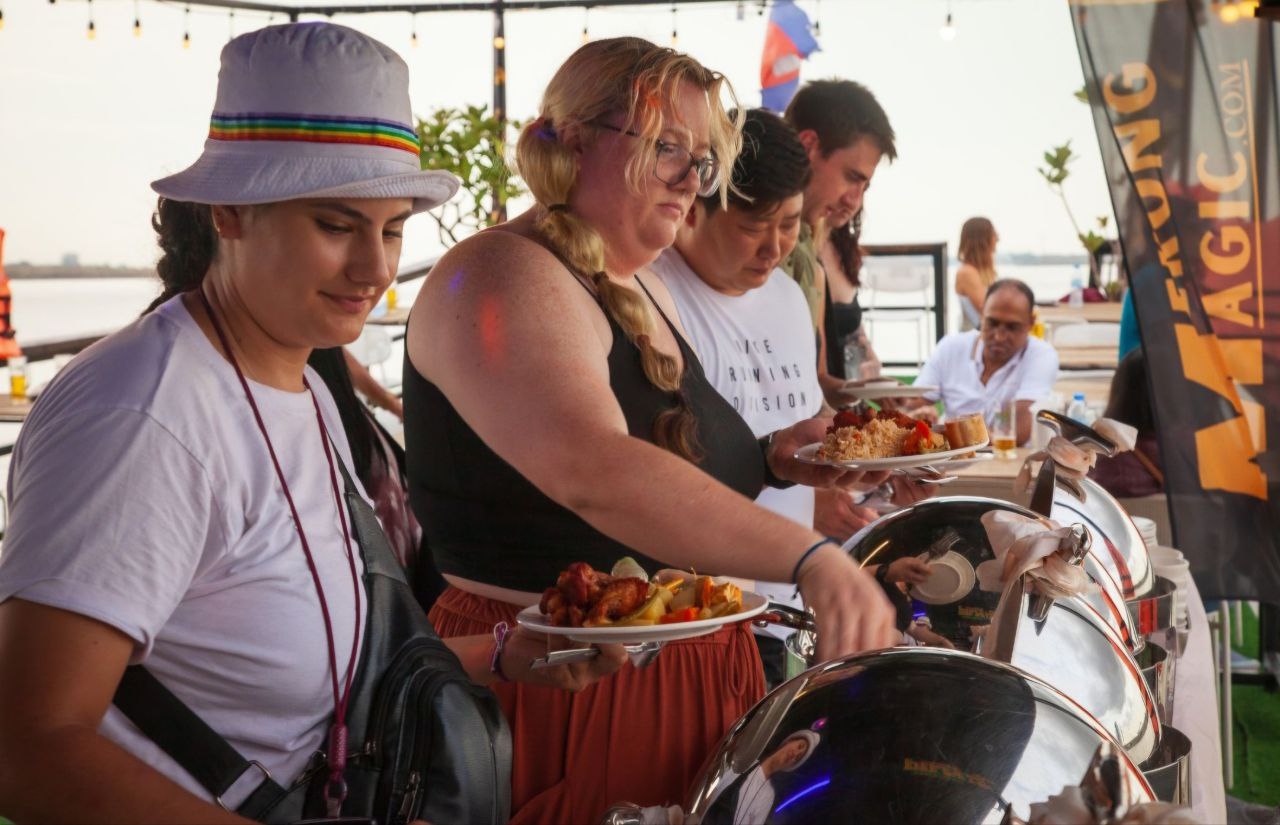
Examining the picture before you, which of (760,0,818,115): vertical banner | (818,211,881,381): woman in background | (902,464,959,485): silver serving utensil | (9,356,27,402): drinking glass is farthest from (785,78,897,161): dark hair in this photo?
(760,0,818,115): vertical banner

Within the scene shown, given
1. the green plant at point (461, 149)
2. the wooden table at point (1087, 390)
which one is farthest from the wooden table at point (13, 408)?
the wooden table at point (1087, 390)

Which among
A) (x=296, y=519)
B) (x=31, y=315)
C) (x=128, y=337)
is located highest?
(x=128, y=337)

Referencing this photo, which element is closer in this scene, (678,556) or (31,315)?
(678,556)

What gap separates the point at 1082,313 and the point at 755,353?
243 inches

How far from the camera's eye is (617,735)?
4.37 ft

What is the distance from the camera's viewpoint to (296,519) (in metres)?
0.95

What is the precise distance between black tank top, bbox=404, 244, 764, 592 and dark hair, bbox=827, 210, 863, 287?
2051 mm

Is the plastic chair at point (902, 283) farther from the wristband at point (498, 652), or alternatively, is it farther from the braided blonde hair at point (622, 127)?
the wristband at point (498, 652)

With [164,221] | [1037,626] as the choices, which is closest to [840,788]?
[1037,626]

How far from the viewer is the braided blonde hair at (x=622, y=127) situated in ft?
4.63

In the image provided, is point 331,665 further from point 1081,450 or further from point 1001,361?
point 1001,361

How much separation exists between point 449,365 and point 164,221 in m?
0.35

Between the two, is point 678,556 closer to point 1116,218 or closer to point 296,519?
point 296,519

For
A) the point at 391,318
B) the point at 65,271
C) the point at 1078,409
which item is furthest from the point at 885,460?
the point at 65,271
